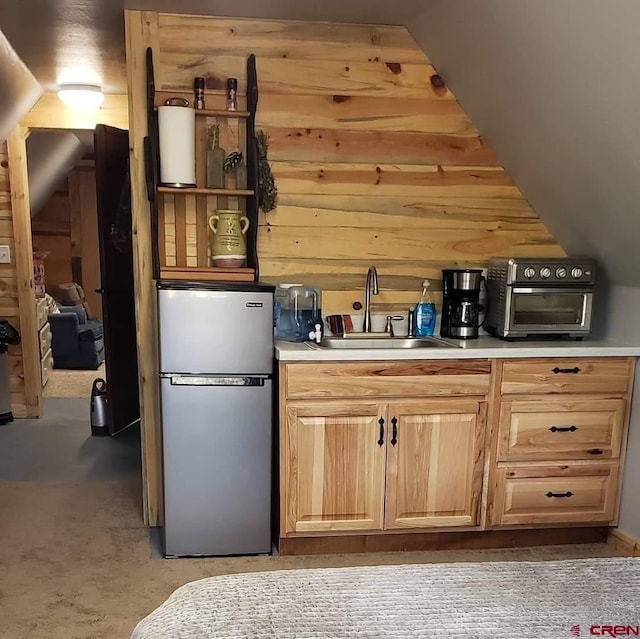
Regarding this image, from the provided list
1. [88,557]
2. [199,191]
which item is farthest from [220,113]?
[88,557]

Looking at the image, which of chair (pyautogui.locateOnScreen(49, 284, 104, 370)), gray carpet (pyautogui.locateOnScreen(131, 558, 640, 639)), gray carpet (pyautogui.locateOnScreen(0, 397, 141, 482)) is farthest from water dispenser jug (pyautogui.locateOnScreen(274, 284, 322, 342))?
chair (pyautogui.locateOnScreen(49, 284, 104, 370))

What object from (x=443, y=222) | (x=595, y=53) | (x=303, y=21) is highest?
(x=303, y=21)

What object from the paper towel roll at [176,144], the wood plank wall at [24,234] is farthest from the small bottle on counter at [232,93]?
the wood plank wall at [24,234]

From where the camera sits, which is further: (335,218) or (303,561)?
(335,218)

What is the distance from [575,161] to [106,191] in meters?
Answer: 2.61

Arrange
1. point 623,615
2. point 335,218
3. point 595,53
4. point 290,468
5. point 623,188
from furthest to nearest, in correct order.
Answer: point 335,218, point 290,468, point 623,188, point 595,53, point 623,615

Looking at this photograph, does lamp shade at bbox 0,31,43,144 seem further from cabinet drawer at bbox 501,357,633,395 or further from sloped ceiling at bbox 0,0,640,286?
cabinet drawer at bbox 501,357,633,395

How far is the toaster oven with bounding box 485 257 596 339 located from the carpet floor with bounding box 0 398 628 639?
100 centimetres

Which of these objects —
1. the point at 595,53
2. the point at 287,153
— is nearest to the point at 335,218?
the point at 287,153

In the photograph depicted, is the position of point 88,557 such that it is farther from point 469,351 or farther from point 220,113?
point 220,113

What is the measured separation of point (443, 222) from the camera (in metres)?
2.91

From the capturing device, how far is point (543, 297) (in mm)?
2711

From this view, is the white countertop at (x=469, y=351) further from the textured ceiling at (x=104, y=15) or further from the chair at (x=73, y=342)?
the chair at (x=73, y=342)

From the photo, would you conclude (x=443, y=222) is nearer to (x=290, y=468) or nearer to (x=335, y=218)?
(x=335, y=218)
